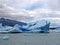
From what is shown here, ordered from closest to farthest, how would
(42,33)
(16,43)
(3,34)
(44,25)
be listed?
(16,43), (3,34), (42,33), (44,25)

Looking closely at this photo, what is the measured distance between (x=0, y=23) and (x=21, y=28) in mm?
536

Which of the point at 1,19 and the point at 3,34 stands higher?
the point at 1,19

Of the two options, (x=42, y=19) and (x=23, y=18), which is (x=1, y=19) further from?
(x=42, y=19)

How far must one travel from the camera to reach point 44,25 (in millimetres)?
5730

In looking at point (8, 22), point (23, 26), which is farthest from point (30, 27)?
point (8, 22)

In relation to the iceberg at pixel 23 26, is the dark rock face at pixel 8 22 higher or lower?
higher

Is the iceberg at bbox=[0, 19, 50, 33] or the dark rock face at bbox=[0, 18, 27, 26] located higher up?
the dark rock face at bbox=[0, 18, 27, 26]

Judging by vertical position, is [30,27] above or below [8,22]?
below

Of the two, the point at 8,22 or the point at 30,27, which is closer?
the point at 8,22

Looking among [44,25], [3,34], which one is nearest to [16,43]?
[3,34]

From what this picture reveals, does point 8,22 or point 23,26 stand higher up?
point 8,22

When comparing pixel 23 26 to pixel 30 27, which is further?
pixel 30 27

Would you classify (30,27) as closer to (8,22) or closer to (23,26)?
(23,26)

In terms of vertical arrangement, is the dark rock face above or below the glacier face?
above
